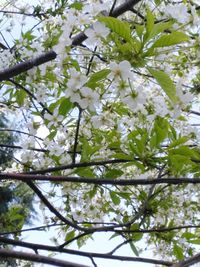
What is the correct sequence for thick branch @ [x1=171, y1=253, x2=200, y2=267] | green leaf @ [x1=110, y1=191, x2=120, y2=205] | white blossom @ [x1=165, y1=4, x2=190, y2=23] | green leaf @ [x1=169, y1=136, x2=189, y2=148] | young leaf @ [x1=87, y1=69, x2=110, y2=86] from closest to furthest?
1. thick branch @ [x1=171, y1=253, x2=200, y2=267]
2. young leaf @ [x1=87, y1=69, x2=110, y2=86]
3. white blossom @ [x1=165, y1=4, x2=190, y2=23]
4. green leaf @ [x1=169, y1=136, x2=189, y2=148]
5. green leaf @ [x1=110, y1=191, x2=120, y2=205]

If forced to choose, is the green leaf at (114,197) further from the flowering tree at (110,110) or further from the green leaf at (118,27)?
the green leaf at (118,27)

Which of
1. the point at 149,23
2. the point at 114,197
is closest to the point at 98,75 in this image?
the point at 149,23

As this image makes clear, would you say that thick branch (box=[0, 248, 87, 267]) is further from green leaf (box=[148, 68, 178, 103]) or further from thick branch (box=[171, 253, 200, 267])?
green leaf (box=[148, 68, 178, 103])

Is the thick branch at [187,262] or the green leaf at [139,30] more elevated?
the green leaf at [139,30]

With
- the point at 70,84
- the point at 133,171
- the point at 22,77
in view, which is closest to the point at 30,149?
the point at 22,77

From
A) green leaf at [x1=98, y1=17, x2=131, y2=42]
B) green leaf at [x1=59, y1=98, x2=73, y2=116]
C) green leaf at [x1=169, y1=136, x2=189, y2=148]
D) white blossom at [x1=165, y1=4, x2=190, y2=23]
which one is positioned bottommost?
green leaf at [x1=98, y1=17, x2=131, y2=42]

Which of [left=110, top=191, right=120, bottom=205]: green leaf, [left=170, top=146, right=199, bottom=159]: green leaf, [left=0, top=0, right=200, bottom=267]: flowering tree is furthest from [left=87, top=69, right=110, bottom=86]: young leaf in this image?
[left=110, top=191, right=120, bottom=205]: green leaf

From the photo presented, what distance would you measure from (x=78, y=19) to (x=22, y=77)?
2.12 ft

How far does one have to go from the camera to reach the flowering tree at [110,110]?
110 centimetres

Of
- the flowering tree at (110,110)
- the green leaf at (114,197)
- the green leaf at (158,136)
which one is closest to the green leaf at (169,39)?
the flowering tree at (110,110)

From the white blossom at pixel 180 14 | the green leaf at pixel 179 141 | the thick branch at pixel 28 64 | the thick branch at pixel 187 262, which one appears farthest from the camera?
the thick branch at pixel 28 64

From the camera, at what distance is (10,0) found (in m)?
2.82

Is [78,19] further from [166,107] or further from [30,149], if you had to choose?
[30,149]

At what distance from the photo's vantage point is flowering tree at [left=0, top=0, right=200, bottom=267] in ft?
3.62
